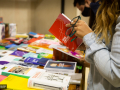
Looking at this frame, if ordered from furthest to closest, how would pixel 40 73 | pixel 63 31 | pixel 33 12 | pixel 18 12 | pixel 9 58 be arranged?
pixel 33 12 < pixel 18 12 < pixel 9 58 < pixel 63 31 < pixel 40 73

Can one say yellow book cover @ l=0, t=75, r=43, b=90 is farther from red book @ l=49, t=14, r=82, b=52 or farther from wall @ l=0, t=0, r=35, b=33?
wall @ l=0, t=0, r=35, b=33

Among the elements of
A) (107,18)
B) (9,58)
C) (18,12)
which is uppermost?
(18,12)

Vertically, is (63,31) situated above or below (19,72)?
above

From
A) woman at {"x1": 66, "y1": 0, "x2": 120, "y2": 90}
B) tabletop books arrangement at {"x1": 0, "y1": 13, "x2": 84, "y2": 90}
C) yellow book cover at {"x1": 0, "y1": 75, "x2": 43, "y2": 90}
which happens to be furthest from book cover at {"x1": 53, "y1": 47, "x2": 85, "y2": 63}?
yellow book cover at {"x1": 0, "y1": 75, "x2": 43, "y2": 90}

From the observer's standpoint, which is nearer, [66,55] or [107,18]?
[107,18]

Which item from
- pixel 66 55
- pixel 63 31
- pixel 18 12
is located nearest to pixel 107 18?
pixel 63 31

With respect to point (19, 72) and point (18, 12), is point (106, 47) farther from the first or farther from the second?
point (18, 12)

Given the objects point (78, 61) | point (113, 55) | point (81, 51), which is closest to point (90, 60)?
point (113, 55)

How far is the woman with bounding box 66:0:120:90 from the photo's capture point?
52 cm

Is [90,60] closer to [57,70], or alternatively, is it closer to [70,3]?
[57,70]

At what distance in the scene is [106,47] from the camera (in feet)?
2.02

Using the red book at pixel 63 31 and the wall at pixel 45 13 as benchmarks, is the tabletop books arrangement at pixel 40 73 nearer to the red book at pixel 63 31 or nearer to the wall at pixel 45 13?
the red book at pixel 63 31

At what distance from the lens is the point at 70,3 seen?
315cm

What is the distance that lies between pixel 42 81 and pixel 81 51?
2.11 ft
